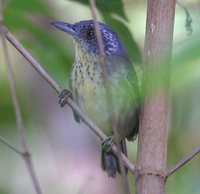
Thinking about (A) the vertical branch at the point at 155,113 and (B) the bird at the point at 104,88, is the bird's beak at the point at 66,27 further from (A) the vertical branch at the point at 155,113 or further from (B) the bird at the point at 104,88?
(A) the vertical branch at the point at 155,113

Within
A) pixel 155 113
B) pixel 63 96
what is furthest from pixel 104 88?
pixel 155 113

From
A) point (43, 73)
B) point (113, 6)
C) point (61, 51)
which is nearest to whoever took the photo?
point (43, 73)

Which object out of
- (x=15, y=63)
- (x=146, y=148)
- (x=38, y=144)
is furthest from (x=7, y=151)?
(x=146, y=148)

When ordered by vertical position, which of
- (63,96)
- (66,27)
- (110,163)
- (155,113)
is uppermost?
(66,27)

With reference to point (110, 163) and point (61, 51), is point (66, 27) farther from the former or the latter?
point (110, 163)

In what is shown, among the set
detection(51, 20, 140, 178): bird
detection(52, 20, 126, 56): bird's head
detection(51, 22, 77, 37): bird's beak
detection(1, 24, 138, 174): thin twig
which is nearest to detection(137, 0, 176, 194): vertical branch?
detection(1, 24, 138, 174): thin twig

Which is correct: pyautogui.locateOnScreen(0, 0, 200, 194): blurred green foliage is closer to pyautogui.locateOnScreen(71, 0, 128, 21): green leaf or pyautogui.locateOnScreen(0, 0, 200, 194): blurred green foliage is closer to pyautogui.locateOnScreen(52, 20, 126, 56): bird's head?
pyautogui.locateOnScreen(71, 0, 128, 21): green leaf

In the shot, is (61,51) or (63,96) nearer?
(61,51)
